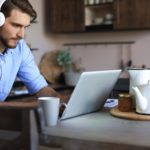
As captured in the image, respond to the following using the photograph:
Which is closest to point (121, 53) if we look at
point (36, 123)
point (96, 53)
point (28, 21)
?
point (96, 53)

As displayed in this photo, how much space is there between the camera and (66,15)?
4168mm

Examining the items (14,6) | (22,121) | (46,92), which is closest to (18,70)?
(46,92)

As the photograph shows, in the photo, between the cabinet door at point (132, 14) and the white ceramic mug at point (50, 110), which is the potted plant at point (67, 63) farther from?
the white ceramic mug at point (50, 110)

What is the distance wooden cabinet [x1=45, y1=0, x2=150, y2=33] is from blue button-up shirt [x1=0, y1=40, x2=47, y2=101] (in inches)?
75.6

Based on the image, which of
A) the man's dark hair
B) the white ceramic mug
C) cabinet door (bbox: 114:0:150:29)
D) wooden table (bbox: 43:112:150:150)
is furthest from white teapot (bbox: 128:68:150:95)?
cabinet door (bbox: 114:0:150:29)

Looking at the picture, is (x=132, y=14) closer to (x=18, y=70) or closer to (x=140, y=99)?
(x=18, y=70)

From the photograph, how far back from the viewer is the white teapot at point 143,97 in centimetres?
134

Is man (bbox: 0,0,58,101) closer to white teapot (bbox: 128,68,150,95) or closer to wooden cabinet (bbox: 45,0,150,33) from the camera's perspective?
white teapot (bbox: 128,68,150,95)

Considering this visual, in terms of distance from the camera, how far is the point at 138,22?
3746mm

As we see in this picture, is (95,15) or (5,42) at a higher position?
(95,15)

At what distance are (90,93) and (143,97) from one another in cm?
23

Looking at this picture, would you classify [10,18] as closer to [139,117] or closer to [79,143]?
[139,117]

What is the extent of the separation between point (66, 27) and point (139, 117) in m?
2.92

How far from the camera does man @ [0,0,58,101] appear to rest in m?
1.83
